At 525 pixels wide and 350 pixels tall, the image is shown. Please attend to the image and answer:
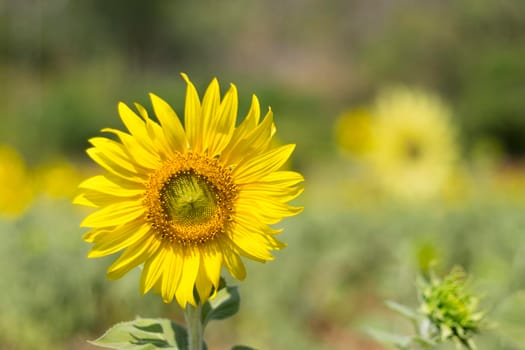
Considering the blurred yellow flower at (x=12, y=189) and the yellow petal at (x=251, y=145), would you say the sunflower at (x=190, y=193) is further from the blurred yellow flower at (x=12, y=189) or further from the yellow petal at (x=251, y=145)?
the blurred yellow flower at (x=12, y=189)

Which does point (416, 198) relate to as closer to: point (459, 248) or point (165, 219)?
point (459, 248)

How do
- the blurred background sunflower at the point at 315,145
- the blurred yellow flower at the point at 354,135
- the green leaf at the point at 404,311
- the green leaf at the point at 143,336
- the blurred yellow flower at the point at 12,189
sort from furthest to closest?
the blurred yellow flower at the point at 354,135 < the blurred yellow flower at the point at 12,189 < the blurred background sunflower at the point at 315,145 < the green leaf at the point at 404,311 < the green leaf at the point at 143,336

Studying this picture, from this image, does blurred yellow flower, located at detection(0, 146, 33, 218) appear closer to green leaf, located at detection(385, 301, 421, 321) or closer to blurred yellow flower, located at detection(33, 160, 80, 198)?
blurred yellow flower, located at detection(33, 160, 80, 198)

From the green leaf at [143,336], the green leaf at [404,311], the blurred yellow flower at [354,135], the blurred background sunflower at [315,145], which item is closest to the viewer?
the green leaf at [143,336]

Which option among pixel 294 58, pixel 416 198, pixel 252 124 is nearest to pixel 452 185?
pixel 416 198

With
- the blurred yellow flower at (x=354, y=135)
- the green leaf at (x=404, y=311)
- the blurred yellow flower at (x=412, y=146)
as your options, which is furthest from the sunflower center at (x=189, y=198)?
the blurred yellow flower at (x=354, y=135)

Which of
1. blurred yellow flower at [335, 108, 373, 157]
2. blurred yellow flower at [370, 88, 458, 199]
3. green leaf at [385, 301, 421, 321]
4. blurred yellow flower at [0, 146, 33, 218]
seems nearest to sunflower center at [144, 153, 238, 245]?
green leaf at [385, 301, 421, 321]
